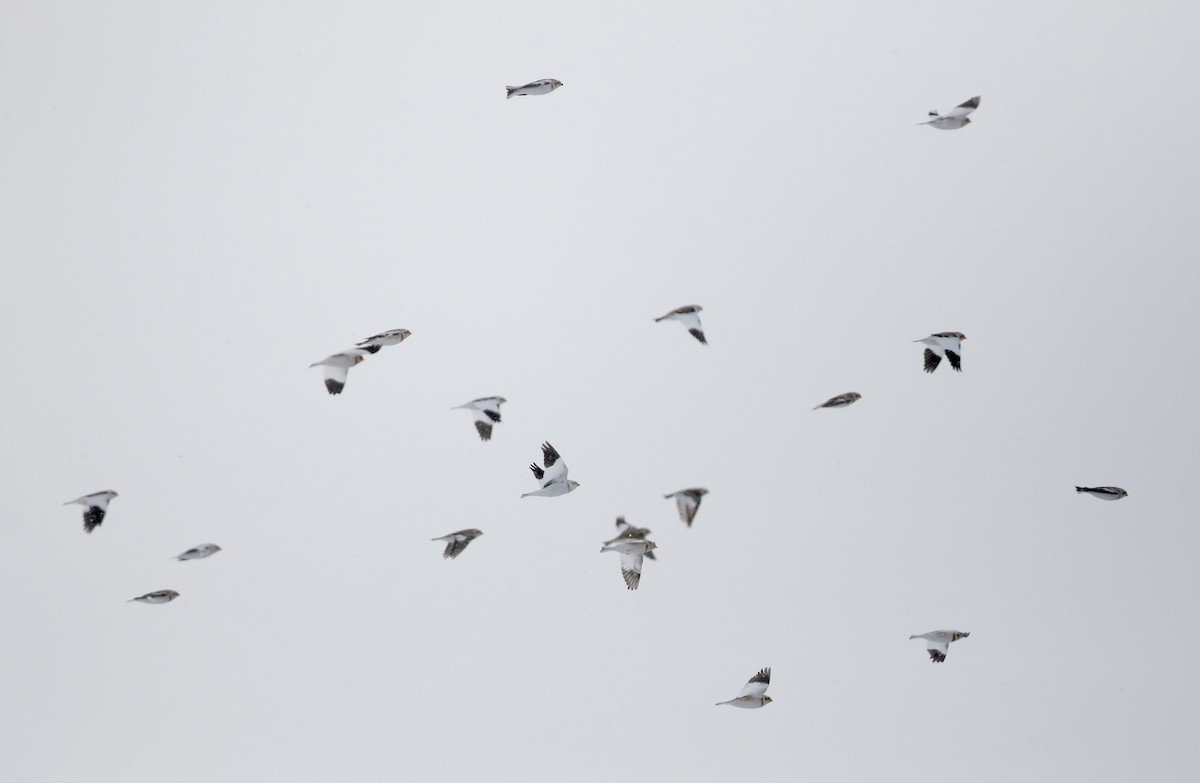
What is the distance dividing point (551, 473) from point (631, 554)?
210cm

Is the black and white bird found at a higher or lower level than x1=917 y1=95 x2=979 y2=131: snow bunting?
lower

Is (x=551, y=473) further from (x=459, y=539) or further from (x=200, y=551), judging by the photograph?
(x=200, y=551)

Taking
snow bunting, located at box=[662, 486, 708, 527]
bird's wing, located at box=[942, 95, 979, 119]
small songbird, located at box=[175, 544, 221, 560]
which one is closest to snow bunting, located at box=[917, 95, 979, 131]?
bird's wing, located at box=[942, 95, 979, 119]

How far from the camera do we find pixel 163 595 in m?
27.6

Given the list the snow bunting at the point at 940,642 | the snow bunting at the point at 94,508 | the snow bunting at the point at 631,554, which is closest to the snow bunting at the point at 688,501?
the snow bunting at the point at 631,554

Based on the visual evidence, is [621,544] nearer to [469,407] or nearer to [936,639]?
[469,407]

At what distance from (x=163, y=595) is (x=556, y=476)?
8152 millimetres

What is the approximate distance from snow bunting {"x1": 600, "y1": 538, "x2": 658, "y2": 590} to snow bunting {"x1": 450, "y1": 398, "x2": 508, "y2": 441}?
135 inches

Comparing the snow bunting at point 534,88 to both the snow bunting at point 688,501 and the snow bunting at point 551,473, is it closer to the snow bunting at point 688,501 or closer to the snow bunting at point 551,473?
the snow bunting at point 551,473

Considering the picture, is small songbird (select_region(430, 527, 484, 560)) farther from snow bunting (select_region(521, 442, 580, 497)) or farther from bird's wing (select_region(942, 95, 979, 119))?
bird's wing (select_region(942, 95, 979, 119))

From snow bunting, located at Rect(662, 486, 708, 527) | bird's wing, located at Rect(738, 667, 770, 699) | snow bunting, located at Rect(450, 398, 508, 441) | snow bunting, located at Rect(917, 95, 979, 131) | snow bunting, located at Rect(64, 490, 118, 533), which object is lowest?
bird's wing, located at Rect(738, 667, 770, 699)

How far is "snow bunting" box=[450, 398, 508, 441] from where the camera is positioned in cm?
2705

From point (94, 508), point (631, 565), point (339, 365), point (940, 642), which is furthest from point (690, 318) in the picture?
point (94, 508)

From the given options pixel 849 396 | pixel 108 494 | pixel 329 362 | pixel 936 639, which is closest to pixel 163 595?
pixel 108 494
